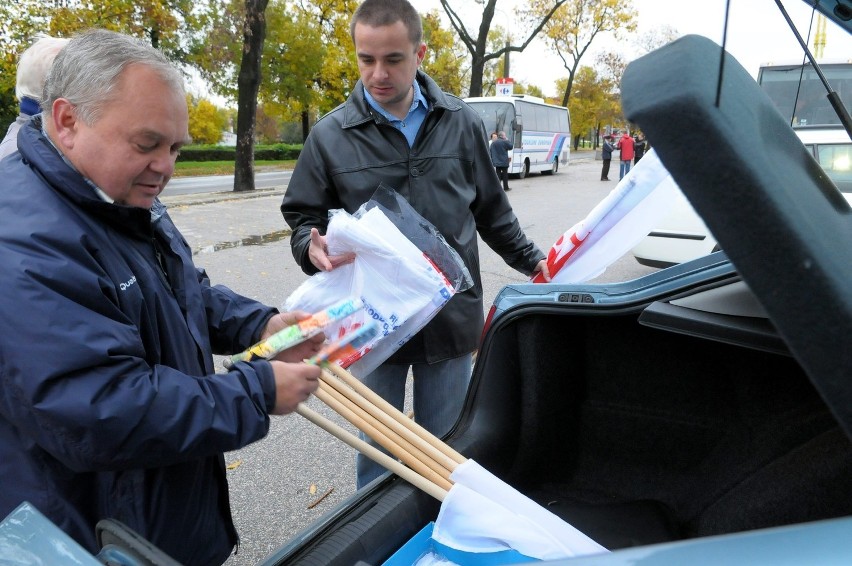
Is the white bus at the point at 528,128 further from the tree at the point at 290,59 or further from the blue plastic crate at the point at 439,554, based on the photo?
the blue plastic crate at the point at 439,554

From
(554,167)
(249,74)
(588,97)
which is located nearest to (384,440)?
(249,74)

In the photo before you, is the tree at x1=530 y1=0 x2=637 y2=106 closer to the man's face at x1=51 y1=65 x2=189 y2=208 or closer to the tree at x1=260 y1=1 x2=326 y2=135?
the tree at x1=260 y1=1 x2=326 y2=135

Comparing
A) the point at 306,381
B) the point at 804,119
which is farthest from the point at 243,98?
the point at 306,381

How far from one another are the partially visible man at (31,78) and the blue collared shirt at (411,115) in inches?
60.0

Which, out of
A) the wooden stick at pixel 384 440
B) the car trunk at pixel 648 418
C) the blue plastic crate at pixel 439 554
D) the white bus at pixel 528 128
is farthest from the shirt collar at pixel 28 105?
the white bus at pixel 528 128

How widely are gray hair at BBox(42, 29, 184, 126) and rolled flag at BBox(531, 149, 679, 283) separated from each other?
143 cm

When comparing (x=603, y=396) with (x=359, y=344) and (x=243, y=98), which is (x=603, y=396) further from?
(x=243, y=98)

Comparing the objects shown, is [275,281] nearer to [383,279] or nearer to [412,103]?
[412,103]

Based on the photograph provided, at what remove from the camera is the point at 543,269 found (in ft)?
8.51

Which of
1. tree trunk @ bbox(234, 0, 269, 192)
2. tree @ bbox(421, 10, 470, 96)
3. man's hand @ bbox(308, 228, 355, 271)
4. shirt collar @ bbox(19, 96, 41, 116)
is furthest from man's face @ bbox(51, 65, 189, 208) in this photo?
tree @ bbox(421, 10, 470, 96)

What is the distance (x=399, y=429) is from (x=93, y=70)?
1.10 meters

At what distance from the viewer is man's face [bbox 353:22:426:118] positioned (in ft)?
7.14

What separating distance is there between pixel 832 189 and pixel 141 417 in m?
1.44

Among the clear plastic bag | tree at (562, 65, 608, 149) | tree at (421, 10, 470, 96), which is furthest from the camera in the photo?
tree at (562, 65, 608, 149)
